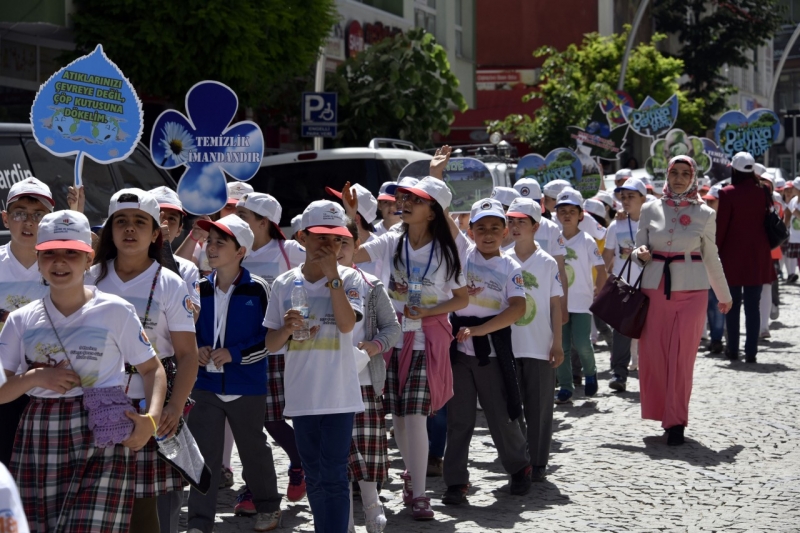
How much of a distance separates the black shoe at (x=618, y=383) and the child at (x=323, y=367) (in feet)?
19.2

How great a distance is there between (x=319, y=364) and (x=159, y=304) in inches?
35.4

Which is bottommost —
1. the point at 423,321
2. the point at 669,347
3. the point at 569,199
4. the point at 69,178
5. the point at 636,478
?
the point at 636,478

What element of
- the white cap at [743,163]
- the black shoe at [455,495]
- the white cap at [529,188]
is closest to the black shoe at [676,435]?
the black shoe at [455,495]

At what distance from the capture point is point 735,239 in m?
13.2

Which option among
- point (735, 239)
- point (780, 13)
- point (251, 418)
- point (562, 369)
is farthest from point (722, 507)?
point (780, 13)

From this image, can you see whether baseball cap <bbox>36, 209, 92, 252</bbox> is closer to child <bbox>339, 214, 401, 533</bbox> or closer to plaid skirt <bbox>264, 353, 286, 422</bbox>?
child <bbox>339, 214, 401, 533</bbox>

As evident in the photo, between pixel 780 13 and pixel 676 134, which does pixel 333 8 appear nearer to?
pixel 676 134

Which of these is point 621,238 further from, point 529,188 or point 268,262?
point 268,262

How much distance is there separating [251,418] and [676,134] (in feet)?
41.4

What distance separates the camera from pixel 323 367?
5676 millimetres

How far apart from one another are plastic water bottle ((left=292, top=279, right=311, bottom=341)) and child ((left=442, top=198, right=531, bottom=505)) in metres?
1.71

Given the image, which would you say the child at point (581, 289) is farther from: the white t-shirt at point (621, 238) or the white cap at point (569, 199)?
the white t-shirt at point (621, 238)

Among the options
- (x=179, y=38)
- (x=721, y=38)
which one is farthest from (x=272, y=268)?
(x=721, y=38)

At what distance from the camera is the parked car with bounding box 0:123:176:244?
28.9 feet
